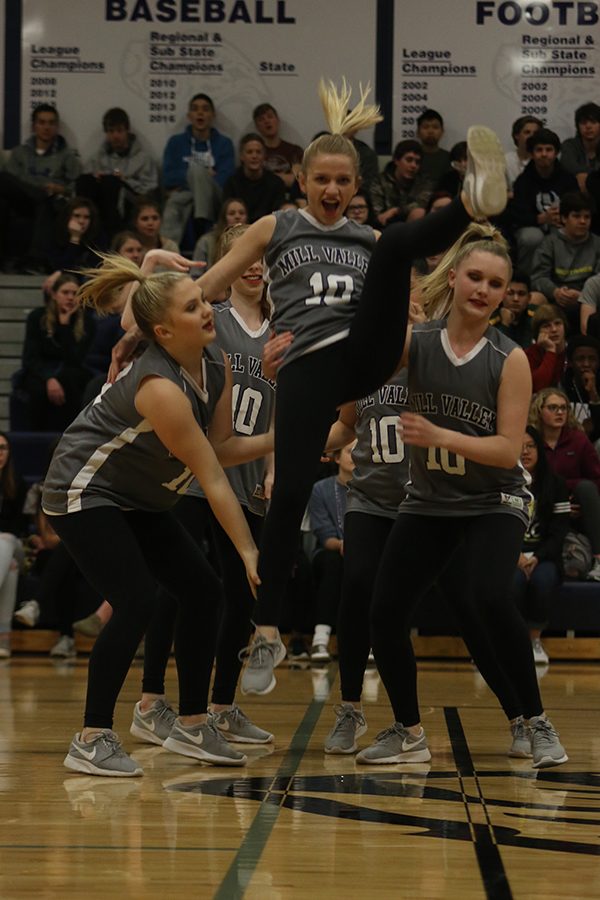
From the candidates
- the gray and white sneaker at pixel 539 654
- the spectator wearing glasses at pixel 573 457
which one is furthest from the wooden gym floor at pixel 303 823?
the spectator wearing glasses at pixel 573 457

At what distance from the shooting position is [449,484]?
13.9 ft

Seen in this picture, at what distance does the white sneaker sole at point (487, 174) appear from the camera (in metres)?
3.47

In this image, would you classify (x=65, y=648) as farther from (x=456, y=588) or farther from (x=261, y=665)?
(x=261, y=665)

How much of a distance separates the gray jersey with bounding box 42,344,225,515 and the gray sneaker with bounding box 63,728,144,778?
2.23 ft

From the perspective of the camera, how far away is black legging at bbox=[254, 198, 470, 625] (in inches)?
152

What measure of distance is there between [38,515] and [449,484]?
4411mm

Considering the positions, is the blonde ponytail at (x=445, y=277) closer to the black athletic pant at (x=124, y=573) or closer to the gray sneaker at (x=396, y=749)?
the black athletic pant at (x=124, y=573)

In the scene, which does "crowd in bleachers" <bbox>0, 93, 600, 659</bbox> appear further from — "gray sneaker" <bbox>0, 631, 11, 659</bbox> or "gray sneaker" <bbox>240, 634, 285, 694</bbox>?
"gray sneaker" <bbox>240, 634, 285, 694</bbox>

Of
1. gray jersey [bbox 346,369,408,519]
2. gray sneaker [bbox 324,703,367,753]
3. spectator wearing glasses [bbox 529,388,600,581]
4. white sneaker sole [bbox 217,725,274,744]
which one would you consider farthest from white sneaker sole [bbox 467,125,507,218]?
spectator wearing glasses [bbox 529,388,600,581]

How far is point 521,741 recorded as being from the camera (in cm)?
441

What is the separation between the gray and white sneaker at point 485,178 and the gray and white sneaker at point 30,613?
4956mm

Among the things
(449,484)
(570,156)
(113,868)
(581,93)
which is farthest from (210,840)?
(581,93)

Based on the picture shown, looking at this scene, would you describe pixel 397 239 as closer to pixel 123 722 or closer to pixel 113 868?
pixel 113 868

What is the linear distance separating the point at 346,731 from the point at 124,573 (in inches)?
39.8
